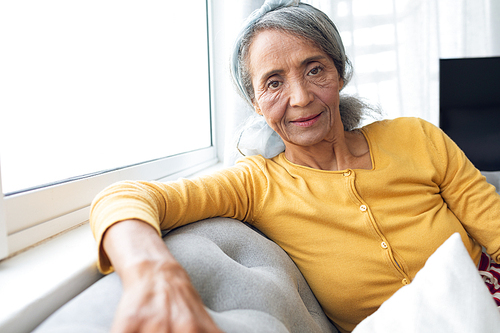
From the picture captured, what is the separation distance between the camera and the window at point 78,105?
79 centimetres

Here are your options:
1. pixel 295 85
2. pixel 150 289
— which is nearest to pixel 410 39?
pixel 295 85

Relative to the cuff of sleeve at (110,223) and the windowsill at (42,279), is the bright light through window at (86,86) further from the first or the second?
the cuff of sleeve at (110,223)

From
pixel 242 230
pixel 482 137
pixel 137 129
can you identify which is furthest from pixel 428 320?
pixel 482 137

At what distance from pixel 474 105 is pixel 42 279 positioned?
7.34ft

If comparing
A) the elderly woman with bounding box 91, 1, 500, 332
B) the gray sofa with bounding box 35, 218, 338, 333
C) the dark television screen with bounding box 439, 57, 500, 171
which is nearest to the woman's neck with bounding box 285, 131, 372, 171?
the elderly woman with bounding box 91, 1, 500, 332

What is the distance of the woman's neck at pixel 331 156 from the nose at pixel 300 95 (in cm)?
18

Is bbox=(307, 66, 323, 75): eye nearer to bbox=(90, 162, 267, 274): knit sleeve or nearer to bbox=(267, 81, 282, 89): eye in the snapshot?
bbox=(267, 81, 282, 89): eye

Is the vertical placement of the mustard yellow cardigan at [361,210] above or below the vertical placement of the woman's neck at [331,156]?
below

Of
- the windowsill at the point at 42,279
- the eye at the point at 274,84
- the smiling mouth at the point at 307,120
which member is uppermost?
the eye at the point at 274,84

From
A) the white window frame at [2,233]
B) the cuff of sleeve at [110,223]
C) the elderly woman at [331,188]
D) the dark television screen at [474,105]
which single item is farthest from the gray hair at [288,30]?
the dark television screen at [474,105]

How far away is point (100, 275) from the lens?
0.73 m

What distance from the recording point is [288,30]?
1.03 metres

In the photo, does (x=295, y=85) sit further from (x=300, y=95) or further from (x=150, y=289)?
(x=150, y=289)

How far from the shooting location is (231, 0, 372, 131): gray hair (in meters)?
1.03
